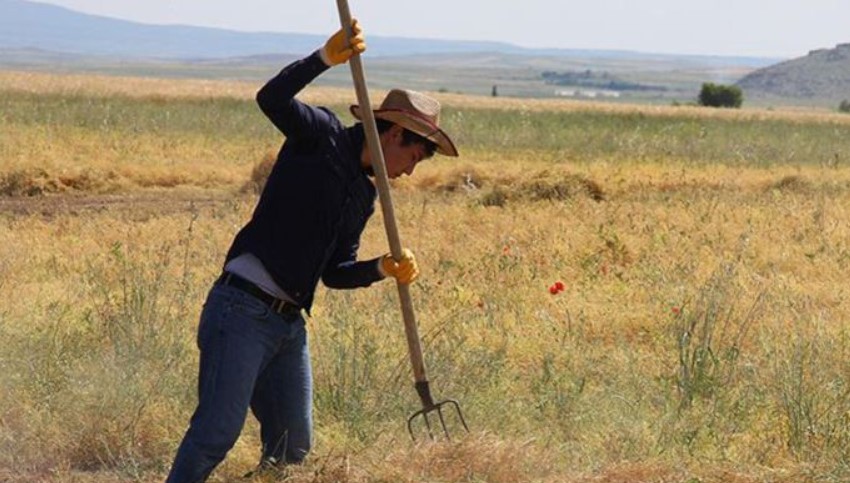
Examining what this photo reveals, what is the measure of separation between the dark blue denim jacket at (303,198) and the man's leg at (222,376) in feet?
0.50

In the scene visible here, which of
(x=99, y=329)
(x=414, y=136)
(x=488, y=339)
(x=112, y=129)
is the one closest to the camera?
(x=414, y=136)

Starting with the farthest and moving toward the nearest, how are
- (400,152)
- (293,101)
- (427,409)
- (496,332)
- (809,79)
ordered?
(809,79) → (496,332) → (427,409) → (400,152) → (293,101)

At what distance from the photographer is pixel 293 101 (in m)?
4.18

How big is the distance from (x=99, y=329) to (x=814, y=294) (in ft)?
16.5

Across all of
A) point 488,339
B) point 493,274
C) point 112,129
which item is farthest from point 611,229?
point 112,129

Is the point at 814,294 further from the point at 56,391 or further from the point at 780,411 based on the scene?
the point at 56,391

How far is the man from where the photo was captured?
168 inches

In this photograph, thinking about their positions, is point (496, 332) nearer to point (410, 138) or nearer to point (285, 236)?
point (410, 138)

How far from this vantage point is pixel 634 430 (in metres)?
5.49

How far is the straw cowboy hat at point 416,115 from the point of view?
4410 millimetres

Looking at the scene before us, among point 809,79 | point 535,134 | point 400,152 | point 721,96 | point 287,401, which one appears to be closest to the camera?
point 400,152

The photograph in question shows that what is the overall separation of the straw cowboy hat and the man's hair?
0.02m

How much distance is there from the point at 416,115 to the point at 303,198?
0.46 meters

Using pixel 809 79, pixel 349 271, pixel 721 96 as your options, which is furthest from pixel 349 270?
pixel 809 79
